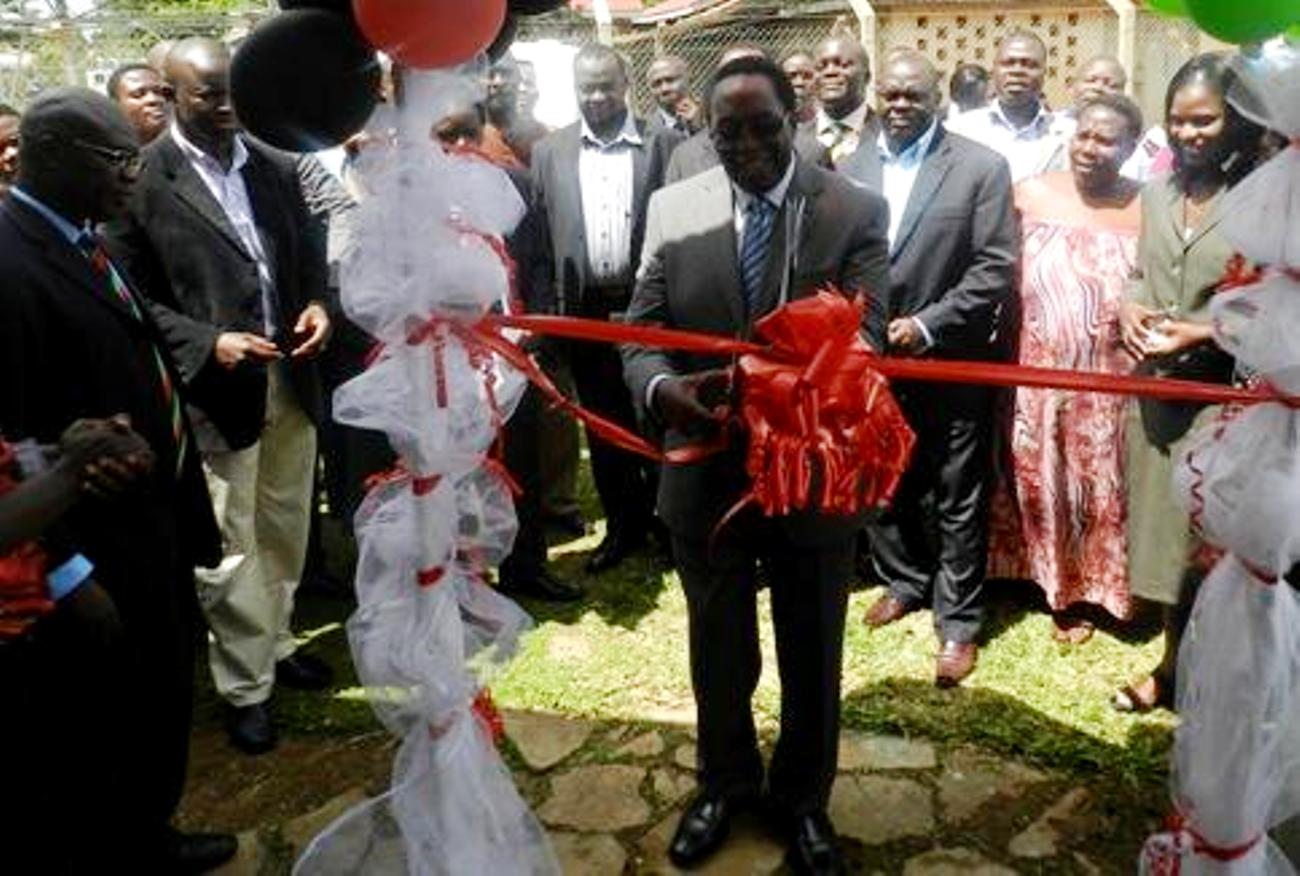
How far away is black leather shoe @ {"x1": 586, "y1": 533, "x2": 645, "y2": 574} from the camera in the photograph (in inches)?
221

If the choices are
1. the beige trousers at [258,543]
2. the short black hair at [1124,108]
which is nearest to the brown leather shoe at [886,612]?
the short black hair at [1124,108]

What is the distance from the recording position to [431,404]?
2318 millimetres

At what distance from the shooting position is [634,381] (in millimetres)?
3062

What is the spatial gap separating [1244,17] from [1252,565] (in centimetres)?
112

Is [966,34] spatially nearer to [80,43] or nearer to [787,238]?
[80,43]

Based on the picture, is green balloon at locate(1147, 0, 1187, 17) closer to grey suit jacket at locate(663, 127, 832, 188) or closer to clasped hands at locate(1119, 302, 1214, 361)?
clasped hands at locate(1119, 302, 1214, 361)

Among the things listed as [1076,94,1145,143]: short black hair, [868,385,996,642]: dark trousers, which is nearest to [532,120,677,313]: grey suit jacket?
[868,385,996,642]: dark trousers

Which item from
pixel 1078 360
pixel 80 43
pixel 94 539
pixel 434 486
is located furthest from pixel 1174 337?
pixel 80 43

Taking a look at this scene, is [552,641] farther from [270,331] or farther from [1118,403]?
[1118,403]

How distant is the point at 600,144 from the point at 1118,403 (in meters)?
2.58

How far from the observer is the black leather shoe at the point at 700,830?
335cm

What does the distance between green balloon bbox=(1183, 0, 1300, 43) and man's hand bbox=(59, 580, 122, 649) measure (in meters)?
2.59

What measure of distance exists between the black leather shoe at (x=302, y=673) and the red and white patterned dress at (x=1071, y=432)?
2.81 metres

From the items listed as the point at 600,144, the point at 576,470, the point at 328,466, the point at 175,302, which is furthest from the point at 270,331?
the point at 576,470
